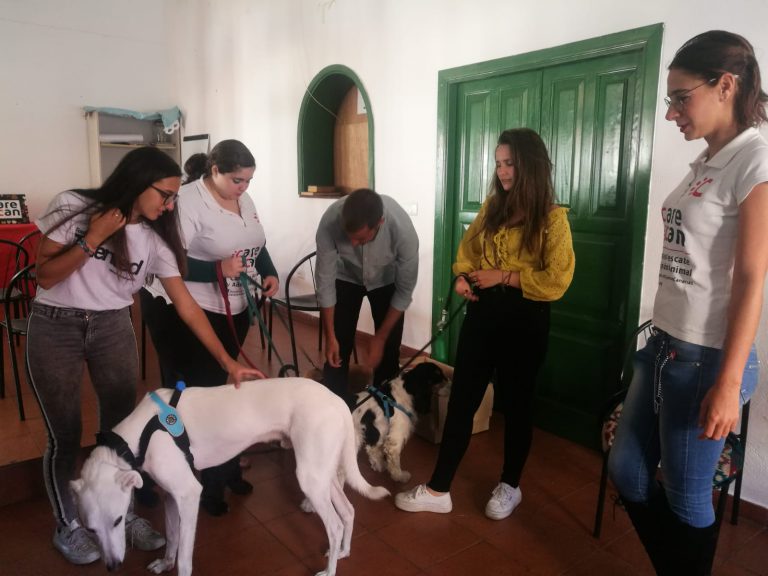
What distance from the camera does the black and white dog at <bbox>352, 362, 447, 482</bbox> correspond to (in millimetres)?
2506

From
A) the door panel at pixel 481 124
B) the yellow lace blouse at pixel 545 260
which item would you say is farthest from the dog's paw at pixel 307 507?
the door panel at pixel 481 124

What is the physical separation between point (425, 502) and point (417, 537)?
16 cm

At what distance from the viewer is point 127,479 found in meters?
1.53

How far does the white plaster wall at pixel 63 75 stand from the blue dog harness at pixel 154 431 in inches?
216

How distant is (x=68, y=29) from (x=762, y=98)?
673cm

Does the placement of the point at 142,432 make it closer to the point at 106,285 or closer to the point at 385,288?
the point at 106,285

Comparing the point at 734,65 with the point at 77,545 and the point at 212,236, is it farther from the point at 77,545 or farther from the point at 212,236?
the point at 77,545

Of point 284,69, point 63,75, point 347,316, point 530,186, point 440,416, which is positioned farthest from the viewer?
point 63,75

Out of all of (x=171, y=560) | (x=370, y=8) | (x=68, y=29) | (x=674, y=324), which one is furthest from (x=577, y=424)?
(x=68, y=29)

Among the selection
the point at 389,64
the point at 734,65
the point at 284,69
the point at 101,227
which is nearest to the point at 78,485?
the point at 101,227

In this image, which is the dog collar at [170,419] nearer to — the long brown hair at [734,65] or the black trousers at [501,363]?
the black trousers at [501,363]

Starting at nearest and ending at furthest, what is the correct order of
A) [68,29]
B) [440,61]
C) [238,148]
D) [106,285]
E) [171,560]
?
1. [106,285]
2. [171,560]
3. [238,148]
4. [440,61]
5. [68,29]

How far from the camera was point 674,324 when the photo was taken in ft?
4.54

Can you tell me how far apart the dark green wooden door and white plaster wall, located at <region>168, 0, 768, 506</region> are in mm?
125
